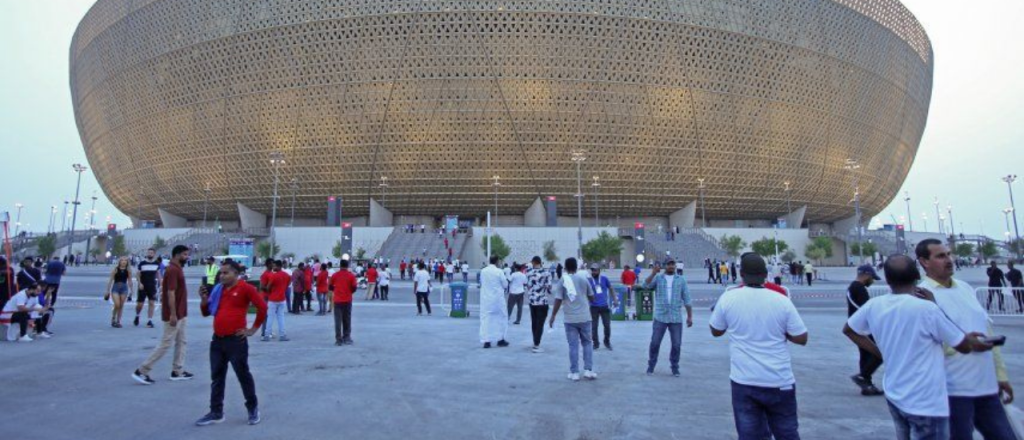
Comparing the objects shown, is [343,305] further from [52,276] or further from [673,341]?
[52,276]

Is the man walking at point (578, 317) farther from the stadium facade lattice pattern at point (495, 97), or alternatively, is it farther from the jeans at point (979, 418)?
the stadium facade lattice pattern at point (495, 97)

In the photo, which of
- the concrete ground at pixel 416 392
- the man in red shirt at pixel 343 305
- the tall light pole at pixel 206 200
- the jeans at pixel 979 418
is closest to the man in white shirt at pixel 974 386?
the jeans at pixel 979 418

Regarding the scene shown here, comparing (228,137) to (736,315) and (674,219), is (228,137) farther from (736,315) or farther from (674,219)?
(736,315)

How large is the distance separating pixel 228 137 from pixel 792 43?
51.2 meters

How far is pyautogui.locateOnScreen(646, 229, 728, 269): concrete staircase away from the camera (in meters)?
42.8

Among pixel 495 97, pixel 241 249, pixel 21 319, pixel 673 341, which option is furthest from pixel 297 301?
pixel 495 97

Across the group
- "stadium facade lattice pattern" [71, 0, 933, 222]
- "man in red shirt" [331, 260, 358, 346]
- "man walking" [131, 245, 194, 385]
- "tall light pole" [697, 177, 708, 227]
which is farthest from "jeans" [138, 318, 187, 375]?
"tall light pole" [697, 177, 708, 227]

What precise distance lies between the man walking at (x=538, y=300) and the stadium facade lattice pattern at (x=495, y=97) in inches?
1404

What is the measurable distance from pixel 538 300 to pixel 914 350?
5778mm

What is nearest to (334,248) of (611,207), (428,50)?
(428,50)

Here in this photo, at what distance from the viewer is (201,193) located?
171ft

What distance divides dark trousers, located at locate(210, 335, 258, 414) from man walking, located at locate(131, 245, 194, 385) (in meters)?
1.73

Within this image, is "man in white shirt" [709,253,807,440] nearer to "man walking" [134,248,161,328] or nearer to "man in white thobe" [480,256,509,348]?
"man in white thobe" [480,256,509,348]

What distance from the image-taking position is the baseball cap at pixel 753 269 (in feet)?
9.78
